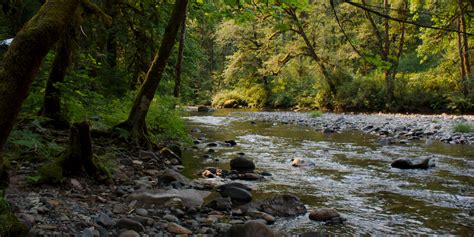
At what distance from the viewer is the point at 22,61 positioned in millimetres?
2814

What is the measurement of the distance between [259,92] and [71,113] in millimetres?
31243

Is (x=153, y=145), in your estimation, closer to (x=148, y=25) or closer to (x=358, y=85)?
(x=148, y=25)

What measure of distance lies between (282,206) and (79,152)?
108 inches

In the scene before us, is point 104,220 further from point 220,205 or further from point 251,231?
point 220,205

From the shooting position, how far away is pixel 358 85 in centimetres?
2812

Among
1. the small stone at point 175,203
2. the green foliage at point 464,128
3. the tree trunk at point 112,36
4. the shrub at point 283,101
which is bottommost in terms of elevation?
the small stone at point 175,203

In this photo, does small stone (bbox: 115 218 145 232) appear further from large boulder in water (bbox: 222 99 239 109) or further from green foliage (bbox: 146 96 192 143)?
large boulder in water (bbox: 222 99 239 109)

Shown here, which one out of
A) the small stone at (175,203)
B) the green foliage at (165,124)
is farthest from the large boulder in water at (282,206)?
the green foliage at (165,124)

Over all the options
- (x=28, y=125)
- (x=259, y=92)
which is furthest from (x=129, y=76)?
(x=259, y=92)

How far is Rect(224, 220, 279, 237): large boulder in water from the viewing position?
4.12 m

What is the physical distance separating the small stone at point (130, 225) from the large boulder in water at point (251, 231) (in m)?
0.88

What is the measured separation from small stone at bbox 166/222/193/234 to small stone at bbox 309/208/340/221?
1.63 m

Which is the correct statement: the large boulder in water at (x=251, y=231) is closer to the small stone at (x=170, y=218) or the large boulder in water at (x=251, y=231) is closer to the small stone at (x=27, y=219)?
the small stone at (x=170, y=218)

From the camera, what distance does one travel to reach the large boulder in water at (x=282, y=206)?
17.3ft
